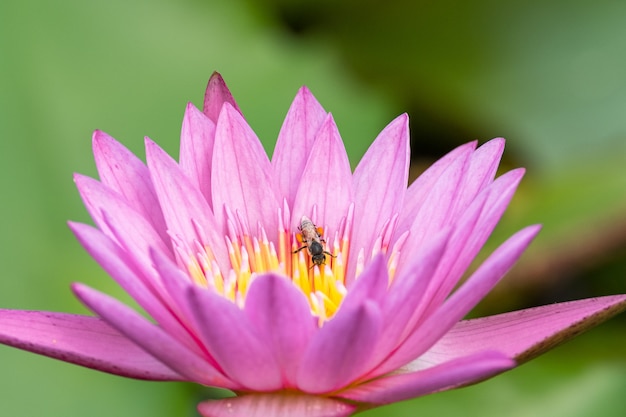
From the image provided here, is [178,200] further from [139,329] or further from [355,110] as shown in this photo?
[355,110]

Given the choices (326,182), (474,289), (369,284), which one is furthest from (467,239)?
(326,182)

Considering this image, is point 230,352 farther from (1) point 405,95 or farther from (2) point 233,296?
(1) point 405,95

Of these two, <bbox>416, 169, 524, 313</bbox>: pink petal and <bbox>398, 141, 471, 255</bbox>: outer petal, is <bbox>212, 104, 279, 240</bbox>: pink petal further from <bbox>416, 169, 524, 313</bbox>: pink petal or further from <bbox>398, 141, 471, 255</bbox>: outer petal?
<bbox>416, 169, 524, 313</bbox>: pink petal

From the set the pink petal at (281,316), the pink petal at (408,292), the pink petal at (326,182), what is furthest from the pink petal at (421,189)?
the pink petal at (281,316)

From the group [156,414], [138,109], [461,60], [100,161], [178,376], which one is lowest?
[156,414]

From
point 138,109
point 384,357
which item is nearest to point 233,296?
point 384,357

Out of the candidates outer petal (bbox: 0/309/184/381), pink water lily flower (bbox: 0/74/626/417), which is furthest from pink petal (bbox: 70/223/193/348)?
outer petal (bbox: 0/309/184/381)

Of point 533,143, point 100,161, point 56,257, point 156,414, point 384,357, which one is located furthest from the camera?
point 533,143

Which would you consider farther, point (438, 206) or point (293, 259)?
point (293, 259)
